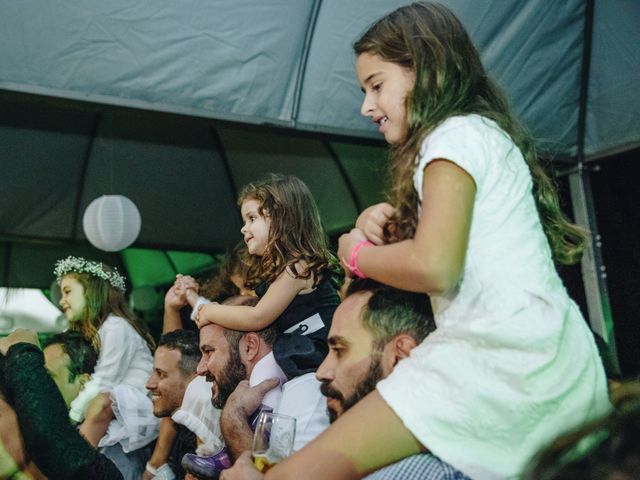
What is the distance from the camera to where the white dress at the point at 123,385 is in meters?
3.80

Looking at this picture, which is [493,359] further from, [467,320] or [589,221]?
[589,221]

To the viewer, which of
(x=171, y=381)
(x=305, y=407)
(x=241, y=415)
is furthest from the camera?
(x=171, y=381)

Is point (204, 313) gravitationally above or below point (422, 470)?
below

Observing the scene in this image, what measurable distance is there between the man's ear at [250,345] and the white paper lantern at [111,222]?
10.0 feet

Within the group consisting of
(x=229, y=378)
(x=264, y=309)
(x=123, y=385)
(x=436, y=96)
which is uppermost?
(x=436, y=96)

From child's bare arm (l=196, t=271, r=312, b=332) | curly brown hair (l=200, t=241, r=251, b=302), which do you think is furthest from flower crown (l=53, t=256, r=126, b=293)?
child's bare arm (l=196, t=271, r=312, b=332)

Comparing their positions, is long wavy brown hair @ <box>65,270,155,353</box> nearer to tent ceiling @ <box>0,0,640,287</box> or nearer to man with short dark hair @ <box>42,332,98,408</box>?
man with short dark hair @ <box>42,332,98,408</box>

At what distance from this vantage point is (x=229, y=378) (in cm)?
298

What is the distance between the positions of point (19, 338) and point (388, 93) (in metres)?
1.36

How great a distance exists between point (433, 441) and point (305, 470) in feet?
0.86

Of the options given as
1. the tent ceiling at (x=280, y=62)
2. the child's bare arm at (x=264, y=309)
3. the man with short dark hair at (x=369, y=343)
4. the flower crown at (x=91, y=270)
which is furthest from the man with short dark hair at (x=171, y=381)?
the man with short dark hair at (x=369, y=343)

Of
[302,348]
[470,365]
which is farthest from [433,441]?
[302,348]

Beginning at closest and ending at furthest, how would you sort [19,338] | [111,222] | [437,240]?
[437,240]
[19,338]
[111,222]

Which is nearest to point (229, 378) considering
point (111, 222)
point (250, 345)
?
point (250, 345)
